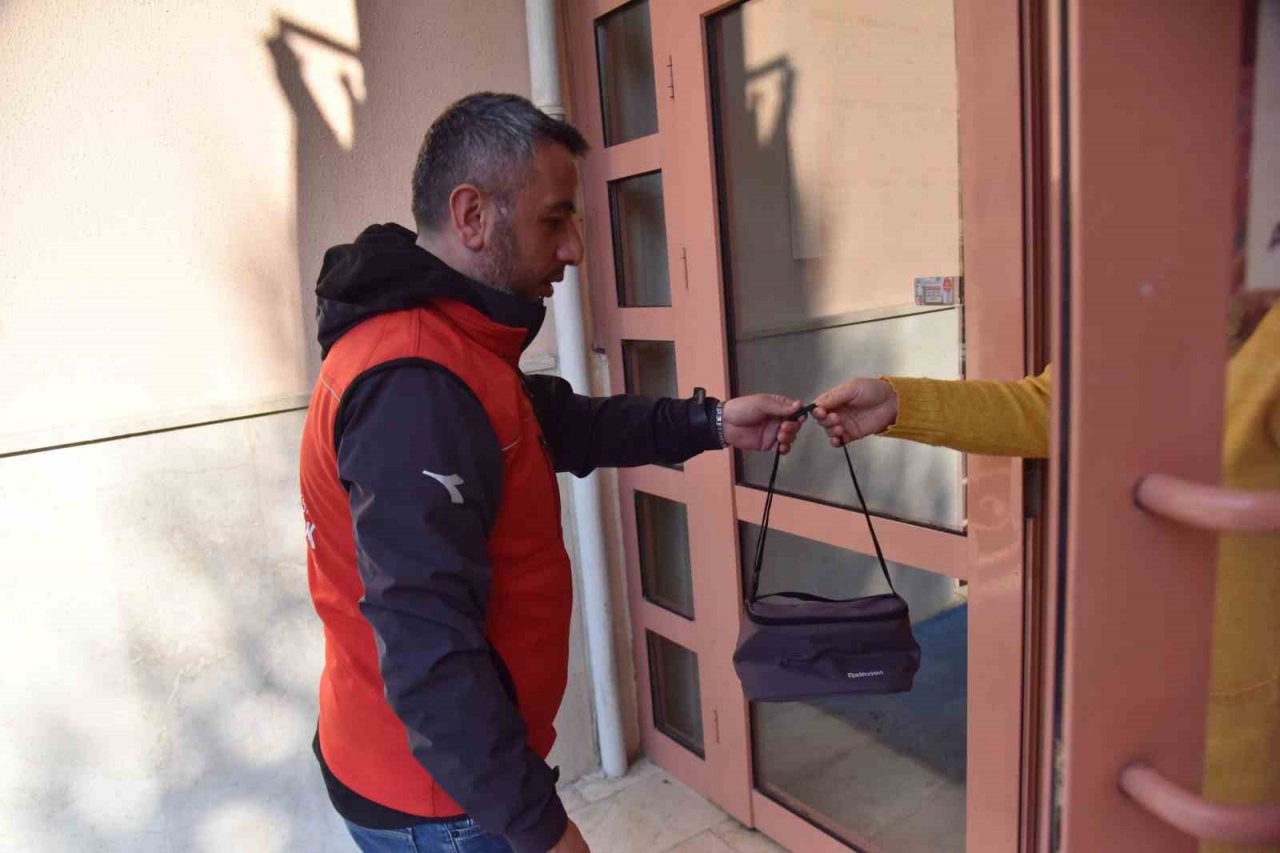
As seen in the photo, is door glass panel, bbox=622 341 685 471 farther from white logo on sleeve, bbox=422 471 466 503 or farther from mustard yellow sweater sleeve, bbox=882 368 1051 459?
white logo on sleeve, bbox=422 471 466 503

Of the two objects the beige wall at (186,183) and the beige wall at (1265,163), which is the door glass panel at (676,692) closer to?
the beige wall at (186,183)

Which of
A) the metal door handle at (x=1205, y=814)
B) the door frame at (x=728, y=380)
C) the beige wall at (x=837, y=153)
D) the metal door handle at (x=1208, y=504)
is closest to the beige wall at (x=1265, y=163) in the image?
the metal door handle at (x=1208, y=504)

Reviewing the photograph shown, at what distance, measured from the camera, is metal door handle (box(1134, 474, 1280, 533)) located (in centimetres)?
58


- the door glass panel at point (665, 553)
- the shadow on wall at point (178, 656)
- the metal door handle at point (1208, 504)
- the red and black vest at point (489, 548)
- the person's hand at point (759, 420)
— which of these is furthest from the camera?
the door glass panel at point (665, 553)

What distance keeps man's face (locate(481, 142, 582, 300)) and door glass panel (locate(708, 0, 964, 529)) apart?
80 centimetres

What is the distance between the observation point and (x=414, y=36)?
8.57ft

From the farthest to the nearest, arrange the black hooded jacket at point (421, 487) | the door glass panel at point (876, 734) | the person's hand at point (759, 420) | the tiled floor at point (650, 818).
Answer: the tiled floor at point (650, 818), the door glass panel at point (876, 734), the person's hand at point (759, 420), the black hooded jacket at point (421, 487)

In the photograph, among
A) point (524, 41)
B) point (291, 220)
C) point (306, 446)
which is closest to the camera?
point (306, 446)

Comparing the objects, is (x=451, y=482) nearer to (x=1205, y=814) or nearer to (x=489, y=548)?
(x=489, y=548)

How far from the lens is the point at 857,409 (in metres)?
1.62

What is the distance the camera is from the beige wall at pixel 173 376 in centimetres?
212

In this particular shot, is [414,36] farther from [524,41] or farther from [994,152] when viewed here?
[994,152]

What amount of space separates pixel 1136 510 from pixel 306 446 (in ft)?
3.93

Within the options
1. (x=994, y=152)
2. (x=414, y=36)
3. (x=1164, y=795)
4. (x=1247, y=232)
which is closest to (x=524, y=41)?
(x=414, y=36)
